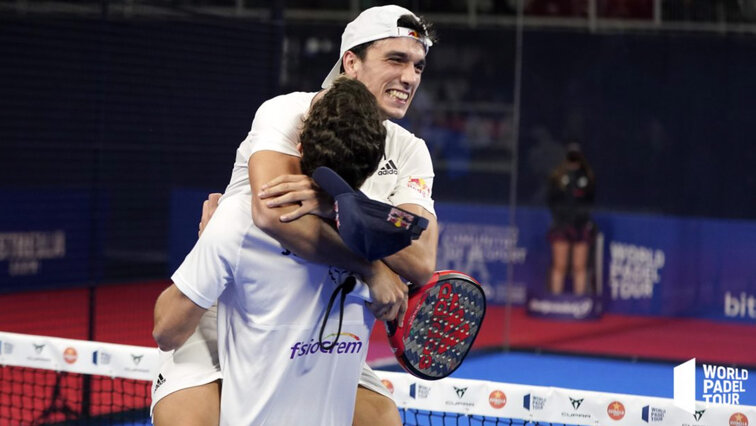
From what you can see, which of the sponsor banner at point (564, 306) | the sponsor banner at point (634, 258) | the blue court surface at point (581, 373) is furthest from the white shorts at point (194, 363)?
the sponsor banner at point (564, 306)

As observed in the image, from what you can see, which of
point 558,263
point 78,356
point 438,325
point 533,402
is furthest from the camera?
point 558,263

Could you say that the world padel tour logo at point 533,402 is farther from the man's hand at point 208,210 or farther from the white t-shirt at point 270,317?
the man's hand at point 208,210

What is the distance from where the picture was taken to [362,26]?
305cm

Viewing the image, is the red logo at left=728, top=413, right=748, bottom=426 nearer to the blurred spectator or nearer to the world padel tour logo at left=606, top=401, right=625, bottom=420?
the world padel tour logo at left=606, top=401, right=625, bottom=420

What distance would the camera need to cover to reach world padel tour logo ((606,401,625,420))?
12.5ft

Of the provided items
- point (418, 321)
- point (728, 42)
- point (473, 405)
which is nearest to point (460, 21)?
point (728, 42)

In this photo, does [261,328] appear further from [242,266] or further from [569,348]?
[569,348]

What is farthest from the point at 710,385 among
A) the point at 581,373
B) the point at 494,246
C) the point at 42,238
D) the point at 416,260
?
the point at 42,238

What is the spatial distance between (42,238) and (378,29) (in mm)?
8567

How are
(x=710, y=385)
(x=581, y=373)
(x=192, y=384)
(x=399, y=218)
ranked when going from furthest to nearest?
1. (x=581, y=373)
2. (x=710, y=385)
3. (x=192, y=384)
4. (x=399, y=218)

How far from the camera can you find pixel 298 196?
2393 mm

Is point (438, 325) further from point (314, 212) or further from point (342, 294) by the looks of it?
point (314, 212)

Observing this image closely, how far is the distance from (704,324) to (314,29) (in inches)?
153

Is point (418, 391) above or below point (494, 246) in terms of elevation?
below
